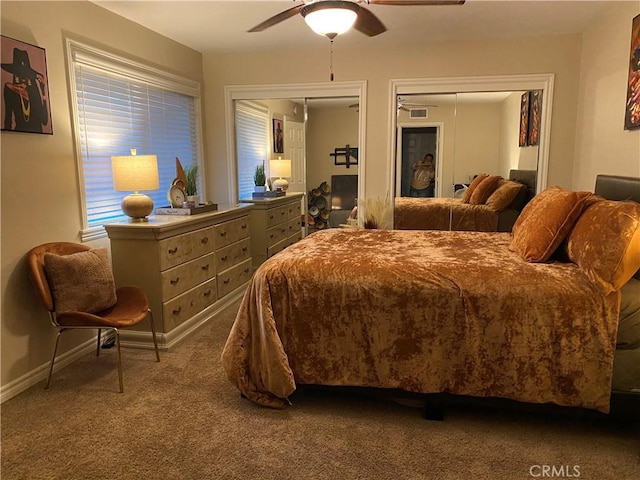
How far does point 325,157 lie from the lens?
4.83 m

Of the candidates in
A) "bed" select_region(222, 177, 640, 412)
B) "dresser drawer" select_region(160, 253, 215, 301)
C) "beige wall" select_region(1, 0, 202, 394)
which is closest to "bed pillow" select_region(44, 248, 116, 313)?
"beige wall" select_region(1, 0, 202, 394)

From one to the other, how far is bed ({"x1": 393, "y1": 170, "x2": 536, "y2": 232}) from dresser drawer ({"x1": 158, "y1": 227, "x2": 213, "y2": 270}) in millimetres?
2019

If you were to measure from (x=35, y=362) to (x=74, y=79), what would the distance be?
1.83m

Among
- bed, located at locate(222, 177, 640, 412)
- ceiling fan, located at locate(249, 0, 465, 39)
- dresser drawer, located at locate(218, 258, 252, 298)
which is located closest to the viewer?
bed, located at locate(222, 177, 640, 412)

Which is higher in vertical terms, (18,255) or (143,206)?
(143,206)

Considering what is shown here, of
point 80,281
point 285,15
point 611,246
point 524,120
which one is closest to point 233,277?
point 80,281

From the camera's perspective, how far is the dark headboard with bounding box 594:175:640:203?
2518 mm

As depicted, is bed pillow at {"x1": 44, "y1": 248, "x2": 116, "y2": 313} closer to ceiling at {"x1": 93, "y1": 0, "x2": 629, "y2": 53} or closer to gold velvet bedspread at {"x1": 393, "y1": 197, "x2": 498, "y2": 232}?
ceiling at {"x1": 93, "y1": 0, "x2": 629, "y2": 53}

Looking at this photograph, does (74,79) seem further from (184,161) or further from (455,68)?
(455,68)

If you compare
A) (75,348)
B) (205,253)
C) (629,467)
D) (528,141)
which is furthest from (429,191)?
(75,348)

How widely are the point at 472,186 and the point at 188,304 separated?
296 cm

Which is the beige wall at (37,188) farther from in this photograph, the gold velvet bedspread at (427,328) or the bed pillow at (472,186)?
the bed pillow at (472,186)

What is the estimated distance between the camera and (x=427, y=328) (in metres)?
2.15

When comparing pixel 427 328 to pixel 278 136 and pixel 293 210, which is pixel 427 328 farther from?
pixel 278 136
